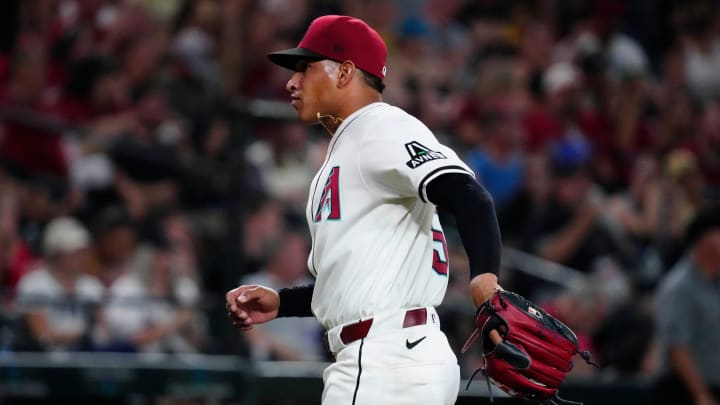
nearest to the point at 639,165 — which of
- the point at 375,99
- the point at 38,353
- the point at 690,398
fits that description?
the point at 690,398

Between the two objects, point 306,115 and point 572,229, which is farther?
point 572,229

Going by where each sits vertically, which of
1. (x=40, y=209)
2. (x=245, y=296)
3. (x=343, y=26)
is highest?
(x=343, y=26)

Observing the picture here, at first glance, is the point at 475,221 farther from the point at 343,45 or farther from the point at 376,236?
the point at 343,45

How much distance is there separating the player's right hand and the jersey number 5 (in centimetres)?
53

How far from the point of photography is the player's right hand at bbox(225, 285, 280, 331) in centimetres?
340

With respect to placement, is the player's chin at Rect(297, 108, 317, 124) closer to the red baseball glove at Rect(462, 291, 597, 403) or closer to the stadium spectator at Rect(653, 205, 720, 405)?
the red baseball glove at Rect(462, 291, 597, 403)

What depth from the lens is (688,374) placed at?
6.08 meters

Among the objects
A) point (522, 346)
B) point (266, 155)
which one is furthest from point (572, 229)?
point (522, 346)

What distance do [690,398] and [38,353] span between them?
333cm

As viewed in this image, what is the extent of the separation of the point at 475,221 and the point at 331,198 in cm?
50

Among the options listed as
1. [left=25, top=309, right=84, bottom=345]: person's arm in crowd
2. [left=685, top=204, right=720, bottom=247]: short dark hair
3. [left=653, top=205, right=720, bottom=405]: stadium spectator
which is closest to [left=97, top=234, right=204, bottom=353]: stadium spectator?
[left=25, top=309, right=84, bottom=345]: person's arm in crowd

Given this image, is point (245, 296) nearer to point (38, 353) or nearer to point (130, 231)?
point (38, 353)

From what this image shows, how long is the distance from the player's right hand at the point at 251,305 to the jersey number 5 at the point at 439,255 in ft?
1.73

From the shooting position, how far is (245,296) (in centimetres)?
340
